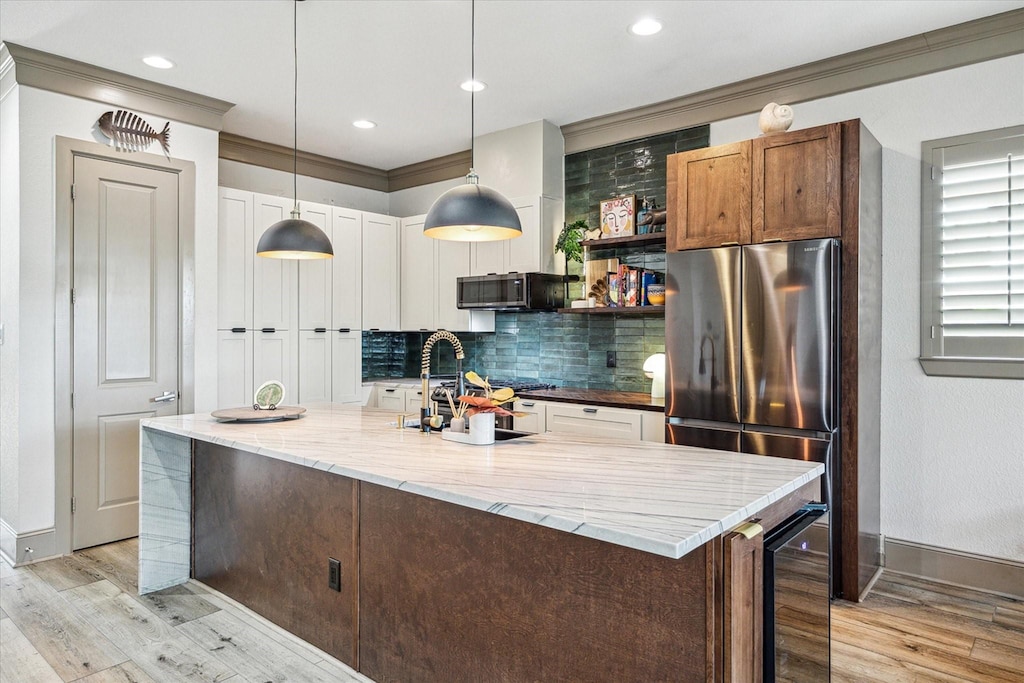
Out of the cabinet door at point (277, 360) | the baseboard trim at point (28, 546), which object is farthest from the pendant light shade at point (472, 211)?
the baseboard trim at point (28, 546)

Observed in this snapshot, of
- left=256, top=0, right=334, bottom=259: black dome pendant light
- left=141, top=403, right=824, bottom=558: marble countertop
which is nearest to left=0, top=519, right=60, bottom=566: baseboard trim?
left=141, top=403, right=824, bottom=558: marble countertop

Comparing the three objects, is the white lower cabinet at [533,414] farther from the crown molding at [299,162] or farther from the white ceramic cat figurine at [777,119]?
the crown molding at [299,162]

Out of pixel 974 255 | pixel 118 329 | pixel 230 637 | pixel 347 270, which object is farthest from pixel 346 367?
pixel 974 255

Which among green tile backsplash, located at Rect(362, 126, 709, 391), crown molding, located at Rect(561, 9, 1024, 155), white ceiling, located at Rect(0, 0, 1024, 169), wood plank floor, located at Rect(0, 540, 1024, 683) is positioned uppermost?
white ceiling, located at Rect(0, 0, 1024, 169)

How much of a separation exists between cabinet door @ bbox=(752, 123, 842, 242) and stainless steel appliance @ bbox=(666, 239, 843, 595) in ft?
0.34

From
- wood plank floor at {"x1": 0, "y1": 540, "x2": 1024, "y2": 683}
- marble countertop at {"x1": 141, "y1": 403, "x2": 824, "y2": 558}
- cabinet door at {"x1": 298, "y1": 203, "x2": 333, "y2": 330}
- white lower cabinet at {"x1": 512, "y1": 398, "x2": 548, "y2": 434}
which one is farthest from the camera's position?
cabinet door at {"x1": 298, "y1": 203, "x2": 333, "y2": 330}

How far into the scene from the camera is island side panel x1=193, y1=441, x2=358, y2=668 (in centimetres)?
243

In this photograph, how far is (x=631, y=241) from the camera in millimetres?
4277

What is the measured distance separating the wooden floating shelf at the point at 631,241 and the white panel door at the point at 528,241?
34 centimetres

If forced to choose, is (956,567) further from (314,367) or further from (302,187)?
(302,187)

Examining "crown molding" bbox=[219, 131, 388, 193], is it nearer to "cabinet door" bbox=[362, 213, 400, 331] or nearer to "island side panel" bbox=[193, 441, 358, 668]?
"cabinet door" bbox=[362, 213, 400, 331]

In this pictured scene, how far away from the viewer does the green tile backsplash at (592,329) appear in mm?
4441

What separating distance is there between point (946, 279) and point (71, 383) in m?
4.75

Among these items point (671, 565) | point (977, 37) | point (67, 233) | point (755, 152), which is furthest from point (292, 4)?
point (977, 37)
